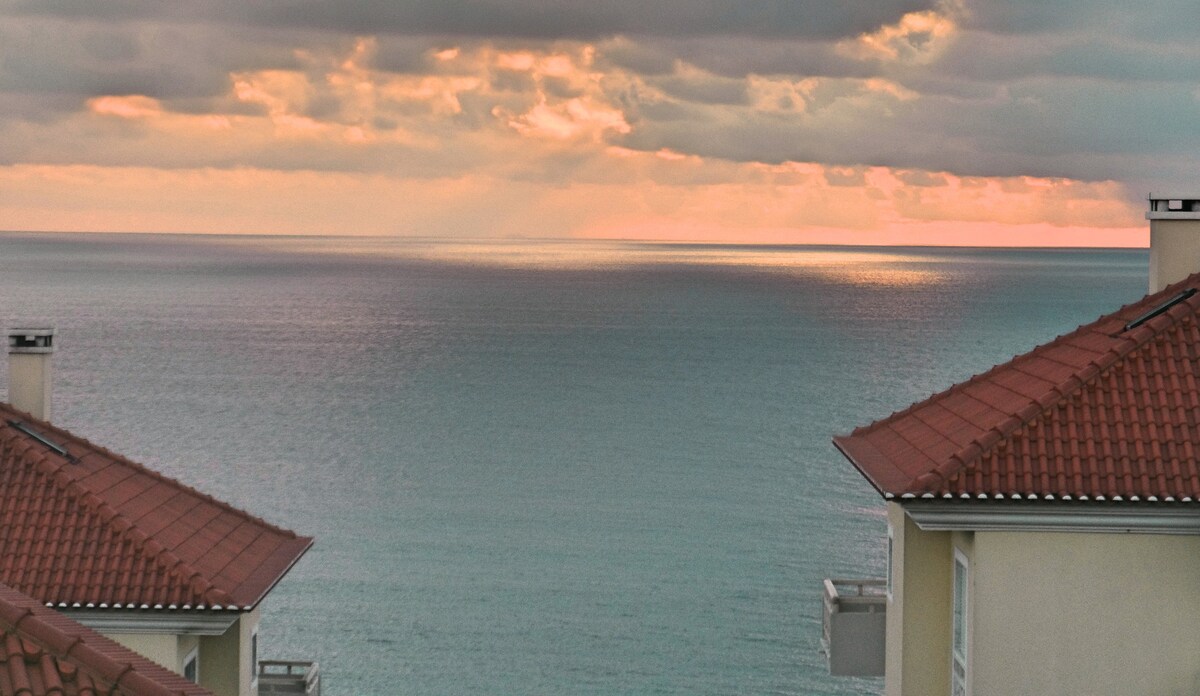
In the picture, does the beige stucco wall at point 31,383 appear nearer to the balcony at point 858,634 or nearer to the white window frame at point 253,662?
the white window frame at point 253,662

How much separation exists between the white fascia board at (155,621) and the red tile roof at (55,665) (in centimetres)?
932

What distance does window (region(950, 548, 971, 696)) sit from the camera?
16109 mm

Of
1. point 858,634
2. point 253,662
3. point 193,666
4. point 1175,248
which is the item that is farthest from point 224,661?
point 1175,248

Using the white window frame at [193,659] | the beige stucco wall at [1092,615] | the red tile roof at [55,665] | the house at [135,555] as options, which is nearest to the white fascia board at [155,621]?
the house at [135,555]

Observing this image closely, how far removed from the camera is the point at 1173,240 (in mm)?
19234

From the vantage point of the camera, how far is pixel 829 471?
92312 millimetres

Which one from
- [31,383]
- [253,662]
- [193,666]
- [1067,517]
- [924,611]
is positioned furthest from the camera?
[31,383]

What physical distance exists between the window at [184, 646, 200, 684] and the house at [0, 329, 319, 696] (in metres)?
0.02

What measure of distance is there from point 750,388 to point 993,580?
4744 inches

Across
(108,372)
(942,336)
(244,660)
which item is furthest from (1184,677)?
(942,336)

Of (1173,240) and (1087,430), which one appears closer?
(1087,430)

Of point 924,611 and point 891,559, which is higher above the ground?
point 891,559

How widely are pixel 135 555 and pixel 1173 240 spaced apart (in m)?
12.9

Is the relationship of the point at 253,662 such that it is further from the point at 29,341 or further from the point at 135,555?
the point at 29,341
